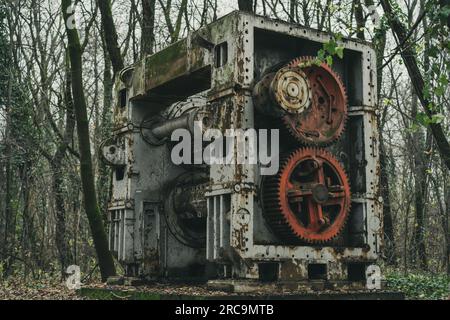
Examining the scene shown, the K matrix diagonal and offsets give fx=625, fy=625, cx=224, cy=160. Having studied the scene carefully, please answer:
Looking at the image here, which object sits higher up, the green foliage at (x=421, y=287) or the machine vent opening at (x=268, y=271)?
the machine vent opening at (x=268, y=271)

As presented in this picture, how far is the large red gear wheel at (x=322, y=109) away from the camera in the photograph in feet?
22.9

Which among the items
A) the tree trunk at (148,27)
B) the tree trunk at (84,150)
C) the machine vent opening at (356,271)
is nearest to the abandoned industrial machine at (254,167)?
the machine vent opening at (356,271)

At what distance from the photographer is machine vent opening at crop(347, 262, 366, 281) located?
7.21 meters

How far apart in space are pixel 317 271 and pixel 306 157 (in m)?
1.27

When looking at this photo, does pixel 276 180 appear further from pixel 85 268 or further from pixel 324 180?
pixel 85 268

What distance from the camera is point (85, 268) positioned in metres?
16.1

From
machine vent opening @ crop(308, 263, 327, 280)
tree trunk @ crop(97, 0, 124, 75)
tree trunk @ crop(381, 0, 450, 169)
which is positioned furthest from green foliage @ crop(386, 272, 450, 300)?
tree trunk @ crop(97, 0, 124, 75)

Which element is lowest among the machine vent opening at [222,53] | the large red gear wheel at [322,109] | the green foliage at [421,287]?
the green foliage at [421,287]

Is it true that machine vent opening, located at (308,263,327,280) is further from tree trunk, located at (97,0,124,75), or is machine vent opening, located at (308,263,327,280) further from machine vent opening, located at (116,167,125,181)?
tree trunk, located at (97,0,124,75)

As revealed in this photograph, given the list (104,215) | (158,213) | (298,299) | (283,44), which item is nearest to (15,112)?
(104,215)

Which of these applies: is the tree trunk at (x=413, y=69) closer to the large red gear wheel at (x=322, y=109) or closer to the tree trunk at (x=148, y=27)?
the large red gear wheel at (x=322, y=109)

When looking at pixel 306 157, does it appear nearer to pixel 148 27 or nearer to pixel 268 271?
pixel 268 271
